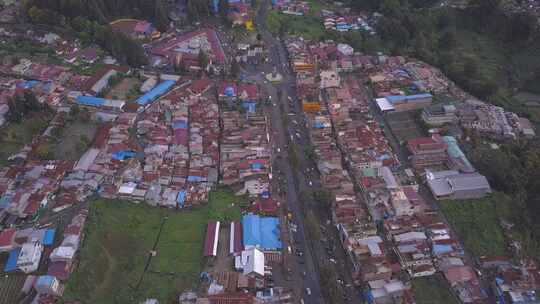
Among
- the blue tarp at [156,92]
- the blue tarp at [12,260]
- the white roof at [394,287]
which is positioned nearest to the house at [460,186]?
the white roof at [394,287]

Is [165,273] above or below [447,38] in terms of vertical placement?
below

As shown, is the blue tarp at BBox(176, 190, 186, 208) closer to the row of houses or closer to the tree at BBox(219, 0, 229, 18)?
the row of houses

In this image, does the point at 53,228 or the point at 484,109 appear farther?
the point at 484,109

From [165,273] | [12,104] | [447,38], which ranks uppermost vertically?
[447,38]

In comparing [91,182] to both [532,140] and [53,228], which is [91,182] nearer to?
[53,228]

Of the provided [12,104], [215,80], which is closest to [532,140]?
[215,80]

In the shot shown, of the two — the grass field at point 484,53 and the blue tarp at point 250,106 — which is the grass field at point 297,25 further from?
the grass field at point 484,53

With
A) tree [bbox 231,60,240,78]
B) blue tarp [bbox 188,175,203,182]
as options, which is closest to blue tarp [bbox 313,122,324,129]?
Result: blue tarp [bbox 188,175,203,182]
